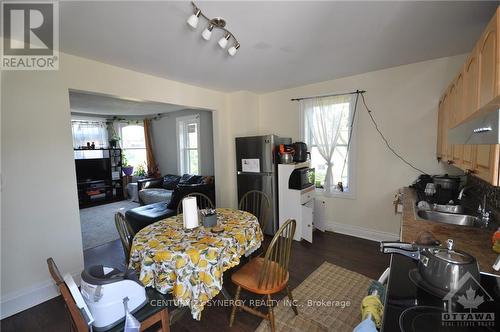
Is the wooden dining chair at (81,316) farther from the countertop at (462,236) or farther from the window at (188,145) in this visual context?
the window at (188,145)

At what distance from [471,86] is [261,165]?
103 inches

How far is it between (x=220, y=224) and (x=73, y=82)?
216cm

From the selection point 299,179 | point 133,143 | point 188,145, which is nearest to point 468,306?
point 299,179

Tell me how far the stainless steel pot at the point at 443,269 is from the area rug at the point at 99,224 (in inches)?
161

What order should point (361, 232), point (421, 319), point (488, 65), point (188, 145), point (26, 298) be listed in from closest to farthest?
1. point (421, 319)
2. point (488, 65)
3. point (26, 298)
4. point (361, 232)
5. point (188, 145)

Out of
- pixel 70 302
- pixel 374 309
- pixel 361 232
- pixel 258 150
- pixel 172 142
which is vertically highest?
pixel 172 142

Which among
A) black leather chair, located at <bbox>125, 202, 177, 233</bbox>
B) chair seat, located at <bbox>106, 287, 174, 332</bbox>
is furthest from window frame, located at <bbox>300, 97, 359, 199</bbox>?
chair seat, located at <bbox>106, 287, 174, 332</bbox>

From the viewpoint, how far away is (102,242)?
3.54 metres

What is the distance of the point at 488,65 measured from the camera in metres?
1.05

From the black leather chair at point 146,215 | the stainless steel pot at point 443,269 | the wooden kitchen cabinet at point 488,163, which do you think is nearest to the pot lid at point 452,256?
the stainless steel pot at point 443,269

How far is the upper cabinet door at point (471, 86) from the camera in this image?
49.3 inches

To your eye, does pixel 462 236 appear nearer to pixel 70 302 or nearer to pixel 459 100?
pixel 459 100

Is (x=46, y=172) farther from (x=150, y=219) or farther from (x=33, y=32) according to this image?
(x=150, y=219)

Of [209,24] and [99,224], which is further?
[99,224]
